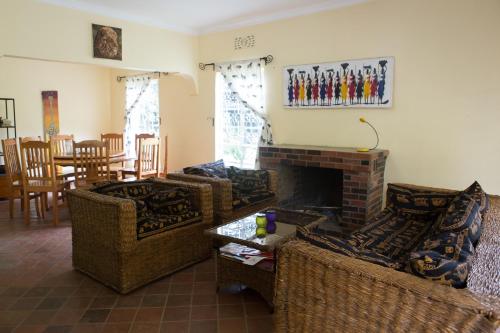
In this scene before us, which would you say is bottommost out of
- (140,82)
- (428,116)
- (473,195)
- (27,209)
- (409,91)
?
(27,209)

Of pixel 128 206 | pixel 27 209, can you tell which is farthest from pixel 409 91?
pixel 27 209

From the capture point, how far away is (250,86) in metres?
4.65

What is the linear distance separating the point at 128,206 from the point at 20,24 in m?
2.45

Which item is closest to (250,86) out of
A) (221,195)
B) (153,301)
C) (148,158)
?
(148,158)

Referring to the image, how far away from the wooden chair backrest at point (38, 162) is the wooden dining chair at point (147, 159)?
3.62ft

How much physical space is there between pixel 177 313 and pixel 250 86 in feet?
10.1

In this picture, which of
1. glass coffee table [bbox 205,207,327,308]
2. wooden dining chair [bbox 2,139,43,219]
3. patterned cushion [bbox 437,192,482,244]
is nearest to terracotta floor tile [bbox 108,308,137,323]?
glass coffee table [bbox 205,207,327,308]

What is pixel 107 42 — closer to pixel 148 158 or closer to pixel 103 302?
pixel 148 158

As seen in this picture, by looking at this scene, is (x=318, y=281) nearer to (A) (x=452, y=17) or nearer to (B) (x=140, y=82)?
(A) (x=452, y=17)

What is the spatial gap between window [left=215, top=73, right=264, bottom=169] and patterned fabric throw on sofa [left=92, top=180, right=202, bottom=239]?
6.20 feet

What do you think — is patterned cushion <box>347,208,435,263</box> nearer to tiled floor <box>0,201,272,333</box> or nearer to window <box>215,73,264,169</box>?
tiled floor <box>0,201,272,333</box>

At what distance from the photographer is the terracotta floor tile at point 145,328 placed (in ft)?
6.99

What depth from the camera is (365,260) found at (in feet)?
5.02

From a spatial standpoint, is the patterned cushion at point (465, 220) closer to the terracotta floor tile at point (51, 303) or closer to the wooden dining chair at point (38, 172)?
the terracotta floor tile at point (51, 303)
